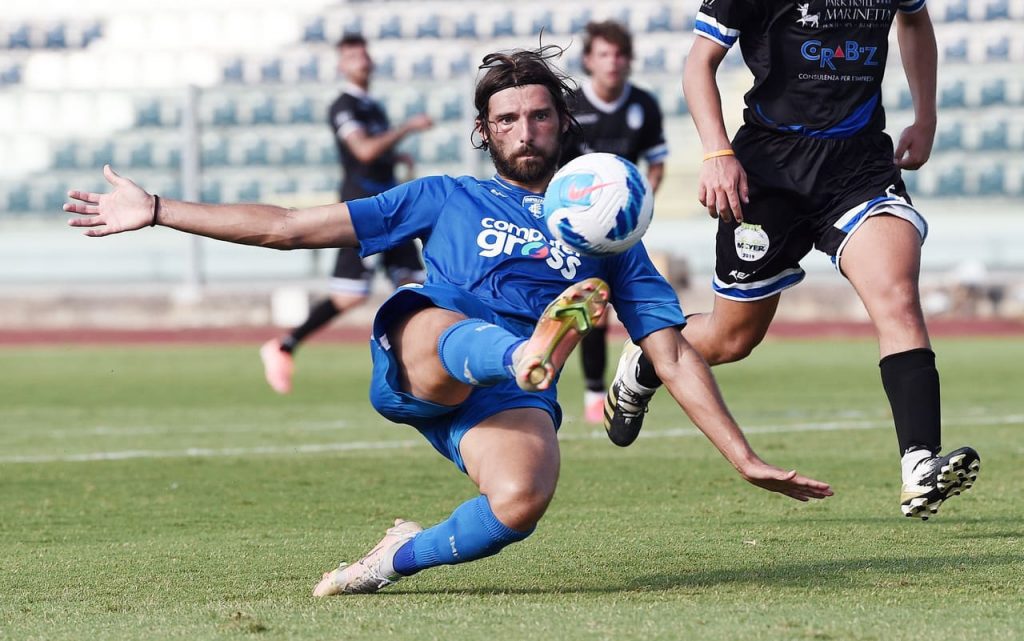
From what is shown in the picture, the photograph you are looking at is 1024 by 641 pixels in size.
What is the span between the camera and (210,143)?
19.5m

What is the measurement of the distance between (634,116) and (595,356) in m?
1.54

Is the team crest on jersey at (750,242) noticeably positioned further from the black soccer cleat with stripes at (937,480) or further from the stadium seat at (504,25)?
the stadium seat at (504,25)

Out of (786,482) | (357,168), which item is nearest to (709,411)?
(786,482)

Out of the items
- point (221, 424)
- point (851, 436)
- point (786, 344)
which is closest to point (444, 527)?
point (851, 436)

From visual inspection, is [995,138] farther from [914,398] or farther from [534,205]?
[534,205]

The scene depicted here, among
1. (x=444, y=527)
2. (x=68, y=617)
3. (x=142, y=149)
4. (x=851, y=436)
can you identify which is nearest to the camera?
(x=68, y=617)

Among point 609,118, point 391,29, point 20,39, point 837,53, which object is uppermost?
point 837,53

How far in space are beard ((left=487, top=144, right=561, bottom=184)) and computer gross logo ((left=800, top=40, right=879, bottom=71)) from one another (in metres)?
1.24

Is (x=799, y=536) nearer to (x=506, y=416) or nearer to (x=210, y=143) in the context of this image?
(x=506, y=416)

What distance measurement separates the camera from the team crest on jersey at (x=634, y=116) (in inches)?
377

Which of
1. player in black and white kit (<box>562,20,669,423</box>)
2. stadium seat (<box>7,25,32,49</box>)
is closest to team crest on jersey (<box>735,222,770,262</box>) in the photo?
player in black and white kit (<box>562,20,669,423</box>)

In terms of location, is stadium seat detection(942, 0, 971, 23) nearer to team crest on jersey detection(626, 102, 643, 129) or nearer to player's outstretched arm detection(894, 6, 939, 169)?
team crest on jersey detection(626, 102, 643, 129)

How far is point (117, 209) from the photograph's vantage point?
13.9 ft

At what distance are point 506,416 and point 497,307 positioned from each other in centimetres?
31
